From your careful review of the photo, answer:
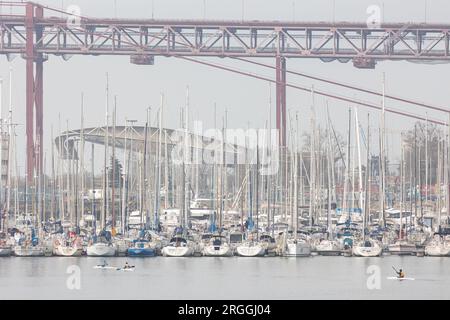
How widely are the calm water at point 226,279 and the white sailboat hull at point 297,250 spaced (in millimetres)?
346

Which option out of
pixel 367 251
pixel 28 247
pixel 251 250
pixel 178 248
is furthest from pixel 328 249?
pixel 28 247

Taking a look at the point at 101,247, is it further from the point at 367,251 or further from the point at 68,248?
the point at 367,251

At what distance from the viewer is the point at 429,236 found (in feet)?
264

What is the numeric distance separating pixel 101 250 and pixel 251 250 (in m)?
6.37

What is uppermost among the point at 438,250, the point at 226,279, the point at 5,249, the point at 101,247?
the point at 101,247

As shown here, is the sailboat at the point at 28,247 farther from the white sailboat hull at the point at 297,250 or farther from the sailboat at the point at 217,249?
the white sailboat hull at the point at 297,250

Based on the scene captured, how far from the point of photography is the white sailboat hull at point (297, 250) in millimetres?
74688

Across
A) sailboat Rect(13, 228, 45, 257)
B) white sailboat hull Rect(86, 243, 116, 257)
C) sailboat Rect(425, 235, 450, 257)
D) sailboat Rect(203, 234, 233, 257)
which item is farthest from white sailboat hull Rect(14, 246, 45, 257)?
sailboat Rect(425, 235, 450, 257)

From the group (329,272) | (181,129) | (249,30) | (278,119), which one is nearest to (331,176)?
(181,129)

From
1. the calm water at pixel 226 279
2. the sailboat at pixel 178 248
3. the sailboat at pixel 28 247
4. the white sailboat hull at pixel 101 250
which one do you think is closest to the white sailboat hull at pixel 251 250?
the calm water at pixel 226 279

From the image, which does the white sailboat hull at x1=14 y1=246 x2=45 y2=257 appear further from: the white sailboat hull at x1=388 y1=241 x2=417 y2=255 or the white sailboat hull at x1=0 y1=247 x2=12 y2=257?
the white sailboat hull at x1=388 y1=241 x2=417 y2=255

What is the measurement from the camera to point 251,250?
246 ft

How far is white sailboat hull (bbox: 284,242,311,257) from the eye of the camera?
7469cm
